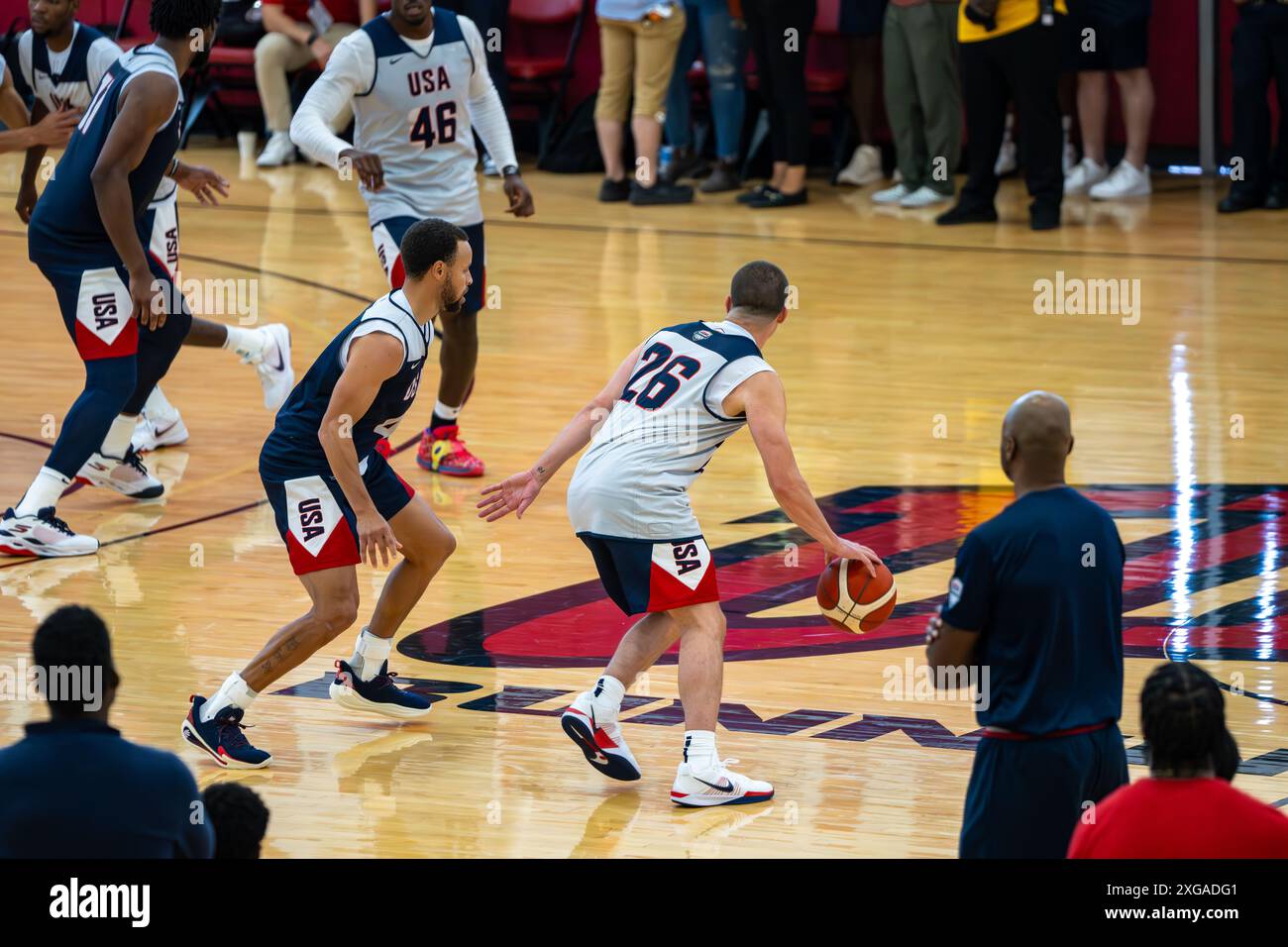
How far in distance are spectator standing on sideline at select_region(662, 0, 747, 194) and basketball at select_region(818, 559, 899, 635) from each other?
9.73 m

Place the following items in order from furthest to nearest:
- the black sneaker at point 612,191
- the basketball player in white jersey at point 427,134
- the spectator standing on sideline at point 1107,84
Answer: the black sneaker at point 612,191 < the spectator standing on sideline at point 1107,84 < the basketball player in white jersey at point 427,134

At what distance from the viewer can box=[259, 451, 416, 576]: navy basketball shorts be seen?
5.33 m

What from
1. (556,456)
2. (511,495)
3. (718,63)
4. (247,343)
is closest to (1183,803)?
(556,456)

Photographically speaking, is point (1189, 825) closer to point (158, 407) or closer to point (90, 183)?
point (90, 183)

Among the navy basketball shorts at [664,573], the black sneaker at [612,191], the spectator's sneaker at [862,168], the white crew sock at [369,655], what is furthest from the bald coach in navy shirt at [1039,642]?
the spectator's sneaker at [862,168]

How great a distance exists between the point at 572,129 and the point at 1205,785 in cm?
1341

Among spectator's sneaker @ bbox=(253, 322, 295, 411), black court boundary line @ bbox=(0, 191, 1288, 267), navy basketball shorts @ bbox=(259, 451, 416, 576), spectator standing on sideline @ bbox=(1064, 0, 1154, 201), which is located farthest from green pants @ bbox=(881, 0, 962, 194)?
navy basketball shorts @ bbox=(259, 451, 416, 576)

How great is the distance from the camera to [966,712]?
5.71 metres

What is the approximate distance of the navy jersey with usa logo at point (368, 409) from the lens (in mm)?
5312

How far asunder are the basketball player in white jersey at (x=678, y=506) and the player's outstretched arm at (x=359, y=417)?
51 centimetres

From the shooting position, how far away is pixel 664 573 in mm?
5094

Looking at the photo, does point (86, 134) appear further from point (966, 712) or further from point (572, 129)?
point (572, 129)

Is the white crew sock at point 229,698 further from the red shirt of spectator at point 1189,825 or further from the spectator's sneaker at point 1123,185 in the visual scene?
the spectator's sneaker at point 1123,185
